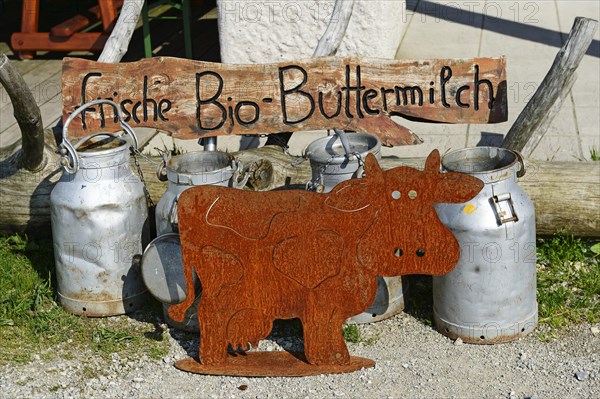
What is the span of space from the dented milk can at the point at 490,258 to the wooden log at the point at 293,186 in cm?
58

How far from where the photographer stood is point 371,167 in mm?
3379

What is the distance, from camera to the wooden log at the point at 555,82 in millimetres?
4312

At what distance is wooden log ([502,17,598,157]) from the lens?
170 inches

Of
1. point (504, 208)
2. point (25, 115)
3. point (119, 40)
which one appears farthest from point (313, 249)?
point (119, 40)

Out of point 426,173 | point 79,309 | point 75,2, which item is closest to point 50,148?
point 79,309

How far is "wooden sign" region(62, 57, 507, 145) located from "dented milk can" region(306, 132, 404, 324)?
0.30 meters

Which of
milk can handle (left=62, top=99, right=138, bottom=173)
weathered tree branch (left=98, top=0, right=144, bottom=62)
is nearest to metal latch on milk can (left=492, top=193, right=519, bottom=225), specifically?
milk can handle (left=62, top=99, right=138, bottom=173)

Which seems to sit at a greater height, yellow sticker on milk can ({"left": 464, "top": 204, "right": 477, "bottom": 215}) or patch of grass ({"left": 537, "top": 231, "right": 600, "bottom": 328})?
yellow sticker on milk can ({"left": 464, "top": 204, "right": 477, "bottom": 215})

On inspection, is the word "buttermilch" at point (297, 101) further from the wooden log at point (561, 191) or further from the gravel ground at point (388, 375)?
the gravel ground at point (388, 375)

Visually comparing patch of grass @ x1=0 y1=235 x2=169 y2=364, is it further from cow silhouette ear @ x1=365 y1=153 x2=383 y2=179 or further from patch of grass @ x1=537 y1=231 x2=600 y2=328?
patch of grass @ x1=537 y1=231 x2=600 y2=328

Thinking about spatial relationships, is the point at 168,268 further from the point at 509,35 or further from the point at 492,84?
the point at 509,35

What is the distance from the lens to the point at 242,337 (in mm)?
3578

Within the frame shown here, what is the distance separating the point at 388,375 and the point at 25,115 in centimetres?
211

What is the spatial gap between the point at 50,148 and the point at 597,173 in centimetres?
279
